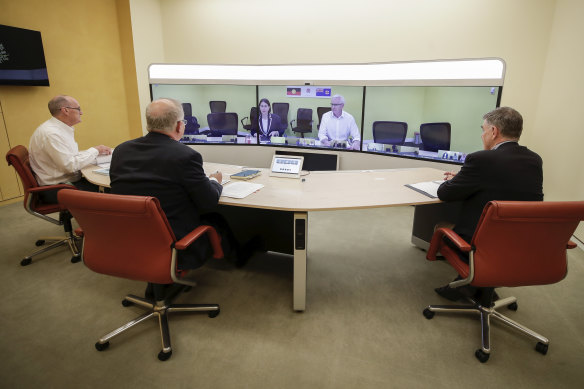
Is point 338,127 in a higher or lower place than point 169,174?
higher

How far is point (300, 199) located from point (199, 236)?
66 cm

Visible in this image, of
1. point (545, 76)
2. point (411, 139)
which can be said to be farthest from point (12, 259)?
point (545, 76)

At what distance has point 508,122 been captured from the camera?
183 cm

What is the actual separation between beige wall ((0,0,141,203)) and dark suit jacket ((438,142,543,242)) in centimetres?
490

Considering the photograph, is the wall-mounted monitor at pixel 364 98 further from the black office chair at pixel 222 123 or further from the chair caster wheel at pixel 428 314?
the chair caster wheel at pixel 428 314

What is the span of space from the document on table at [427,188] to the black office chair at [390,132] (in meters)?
1.63

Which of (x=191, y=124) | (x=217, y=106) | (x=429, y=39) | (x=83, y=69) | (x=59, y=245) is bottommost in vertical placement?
(x=59, y=245)

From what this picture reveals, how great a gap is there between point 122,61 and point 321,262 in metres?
4.60

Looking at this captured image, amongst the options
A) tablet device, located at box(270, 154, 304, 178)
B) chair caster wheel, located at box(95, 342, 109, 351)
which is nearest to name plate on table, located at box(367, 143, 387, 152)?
tablet device, located at box(270, 154, 304, 178)

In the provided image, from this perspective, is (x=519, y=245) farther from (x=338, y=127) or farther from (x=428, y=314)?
(x=338, y=127)

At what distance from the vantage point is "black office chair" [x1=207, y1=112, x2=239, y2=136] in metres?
4.56

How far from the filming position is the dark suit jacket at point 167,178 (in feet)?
5.43

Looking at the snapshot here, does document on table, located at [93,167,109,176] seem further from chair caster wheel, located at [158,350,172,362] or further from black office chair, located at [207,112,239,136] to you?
black office chair, located at [207,112,239,136]

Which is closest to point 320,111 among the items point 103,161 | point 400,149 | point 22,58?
point 400,149
